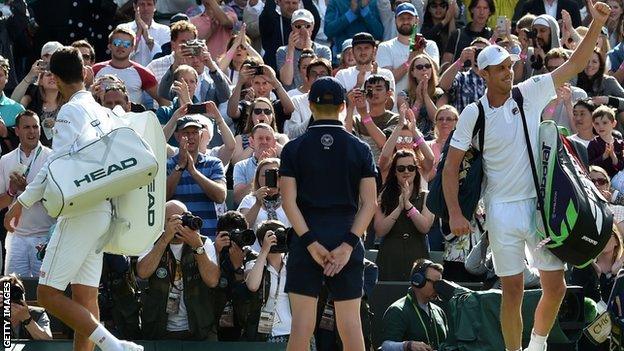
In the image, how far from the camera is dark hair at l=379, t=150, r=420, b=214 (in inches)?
559

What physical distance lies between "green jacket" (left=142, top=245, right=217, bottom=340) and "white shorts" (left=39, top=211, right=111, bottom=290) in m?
2.13

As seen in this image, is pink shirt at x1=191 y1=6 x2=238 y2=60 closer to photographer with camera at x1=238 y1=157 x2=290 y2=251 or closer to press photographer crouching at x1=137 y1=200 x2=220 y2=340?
photographer with camera at x1=238 y1=157 x2=290 y2=251

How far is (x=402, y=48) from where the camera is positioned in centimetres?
1773

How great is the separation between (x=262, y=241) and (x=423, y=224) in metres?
1.91

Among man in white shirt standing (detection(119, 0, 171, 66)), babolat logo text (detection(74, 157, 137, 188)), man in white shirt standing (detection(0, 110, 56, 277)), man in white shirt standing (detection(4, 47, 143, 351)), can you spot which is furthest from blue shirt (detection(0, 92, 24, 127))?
babolat logo text (detection(74, 157, 137, 188))

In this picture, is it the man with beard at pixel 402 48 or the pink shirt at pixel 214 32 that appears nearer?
the man with beard at pixel 402 48

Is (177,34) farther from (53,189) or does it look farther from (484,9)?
(53,189)

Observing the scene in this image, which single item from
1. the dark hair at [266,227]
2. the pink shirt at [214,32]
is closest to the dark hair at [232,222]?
the dark hair at [266,227]

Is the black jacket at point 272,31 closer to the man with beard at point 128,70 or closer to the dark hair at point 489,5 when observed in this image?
the dark hair at point 489,5

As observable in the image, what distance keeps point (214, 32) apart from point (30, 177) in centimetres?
461

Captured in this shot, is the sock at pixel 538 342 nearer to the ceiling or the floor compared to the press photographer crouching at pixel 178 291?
nearer to the ceiling

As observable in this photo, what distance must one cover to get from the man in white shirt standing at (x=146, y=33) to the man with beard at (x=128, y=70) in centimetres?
96

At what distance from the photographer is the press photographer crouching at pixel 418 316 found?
12.4m

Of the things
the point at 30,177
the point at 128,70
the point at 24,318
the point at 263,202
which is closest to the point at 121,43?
the point at 128,70
